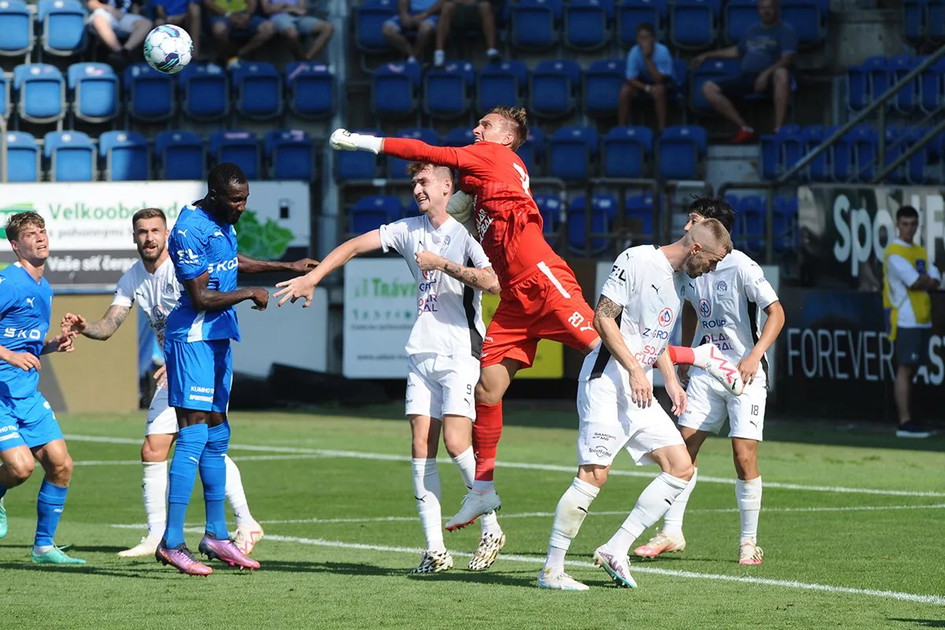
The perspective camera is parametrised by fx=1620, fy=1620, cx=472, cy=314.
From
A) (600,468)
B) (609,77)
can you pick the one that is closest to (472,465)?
(600,468)

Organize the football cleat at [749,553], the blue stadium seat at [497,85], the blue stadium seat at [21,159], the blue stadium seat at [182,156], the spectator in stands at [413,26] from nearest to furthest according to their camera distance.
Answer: the football cleat at [749,553], the blue stadium seat at [21,159], the blue stadium seat at [182,156], the blue stadium seat at [497,85], the spectator in stands at [413,26]

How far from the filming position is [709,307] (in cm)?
979

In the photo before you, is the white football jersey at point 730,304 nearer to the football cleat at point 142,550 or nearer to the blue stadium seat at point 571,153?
the football cleat at point 142,550

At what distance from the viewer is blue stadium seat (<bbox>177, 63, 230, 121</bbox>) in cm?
2461

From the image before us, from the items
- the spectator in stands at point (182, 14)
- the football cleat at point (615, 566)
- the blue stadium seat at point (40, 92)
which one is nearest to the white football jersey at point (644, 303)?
the football cleat at point (615, 566)

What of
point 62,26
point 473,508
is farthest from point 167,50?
point 62,26

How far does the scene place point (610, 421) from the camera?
7.91 m

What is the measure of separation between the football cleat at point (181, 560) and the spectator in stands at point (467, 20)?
16419 mm

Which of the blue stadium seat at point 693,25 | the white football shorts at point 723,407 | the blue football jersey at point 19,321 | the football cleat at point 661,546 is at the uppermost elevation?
the blue stadium seat at point 693,25

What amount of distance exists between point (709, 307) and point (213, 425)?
3.06m

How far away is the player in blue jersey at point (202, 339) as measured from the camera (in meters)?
8.52

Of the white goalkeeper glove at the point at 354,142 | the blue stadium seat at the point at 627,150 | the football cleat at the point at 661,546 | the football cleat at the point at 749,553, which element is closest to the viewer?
the white goalkeeper glove at the point at 354,142

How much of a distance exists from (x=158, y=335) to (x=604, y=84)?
14958 mm

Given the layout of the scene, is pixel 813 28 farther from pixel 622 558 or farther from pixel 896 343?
pixel 622 558
